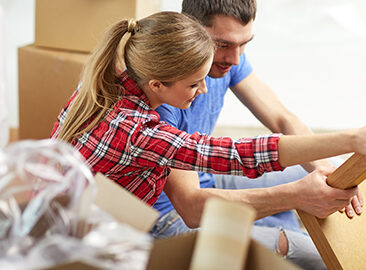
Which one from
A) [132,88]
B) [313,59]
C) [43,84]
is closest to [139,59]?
[132,88]

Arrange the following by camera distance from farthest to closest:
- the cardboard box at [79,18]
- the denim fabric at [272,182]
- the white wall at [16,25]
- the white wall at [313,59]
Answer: the white wall at [16,25], the white wall at [313,59], the cardboard box at [79,18], the denim fabric at [272,182]

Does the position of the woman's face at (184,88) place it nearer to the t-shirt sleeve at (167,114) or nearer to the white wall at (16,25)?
the t-shirt sleeve at (167,114)

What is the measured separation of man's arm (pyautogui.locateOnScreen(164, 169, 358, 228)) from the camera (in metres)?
0.97

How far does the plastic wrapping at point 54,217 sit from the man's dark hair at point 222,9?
2.51 feet

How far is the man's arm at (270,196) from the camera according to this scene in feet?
3.18

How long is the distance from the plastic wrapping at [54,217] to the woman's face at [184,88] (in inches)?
20.9

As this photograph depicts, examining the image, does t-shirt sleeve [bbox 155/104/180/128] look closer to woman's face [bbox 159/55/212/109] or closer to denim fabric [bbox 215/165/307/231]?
woman's face [bbox 159/55/212/109]

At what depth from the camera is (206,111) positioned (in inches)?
55.0

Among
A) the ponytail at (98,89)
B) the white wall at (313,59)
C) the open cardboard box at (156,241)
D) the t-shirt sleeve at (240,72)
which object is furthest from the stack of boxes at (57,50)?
the open cardboard box at (156,241)

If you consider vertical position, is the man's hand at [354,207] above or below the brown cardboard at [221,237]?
below

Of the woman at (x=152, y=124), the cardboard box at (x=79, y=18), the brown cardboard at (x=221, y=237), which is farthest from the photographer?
the cardboard box at (x=79, y=18)

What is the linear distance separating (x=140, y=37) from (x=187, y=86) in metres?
0.14

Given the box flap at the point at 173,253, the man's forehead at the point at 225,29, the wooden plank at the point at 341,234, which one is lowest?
the wooden plank at the point at 341,234

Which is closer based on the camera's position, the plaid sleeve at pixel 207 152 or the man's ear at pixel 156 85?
the plaid sleeve at pixel 207 152
